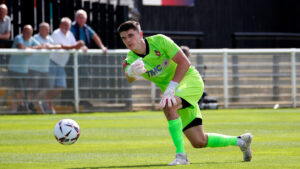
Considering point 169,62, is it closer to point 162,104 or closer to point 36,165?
point 162,104

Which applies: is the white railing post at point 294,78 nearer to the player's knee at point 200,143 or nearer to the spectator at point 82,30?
the spectator at point 82,30

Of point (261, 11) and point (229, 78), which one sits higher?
point (261, 11)

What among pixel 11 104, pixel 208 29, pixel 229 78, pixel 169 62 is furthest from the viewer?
pixel 208 29

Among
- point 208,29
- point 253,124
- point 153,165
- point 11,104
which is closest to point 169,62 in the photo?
point 153,165

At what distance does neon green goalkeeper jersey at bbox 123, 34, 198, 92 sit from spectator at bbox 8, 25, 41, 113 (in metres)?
11.0

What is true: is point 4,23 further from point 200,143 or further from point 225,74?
point 200,143

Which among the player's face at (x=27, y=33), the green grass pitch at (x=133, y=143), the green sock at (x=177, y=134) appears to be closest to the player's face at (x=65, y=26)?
the player's face at (x=27, y=33)

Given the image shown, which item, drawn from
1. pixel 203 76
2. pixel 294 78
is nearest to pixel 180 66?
pixel 203 76

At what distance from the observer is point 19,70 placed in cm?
2023

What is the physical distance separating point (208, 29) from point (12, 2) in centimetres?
1180

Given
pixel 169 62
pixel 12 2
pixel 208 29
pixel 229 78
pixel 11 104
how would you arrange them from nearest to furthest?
pixel 169 62, pixel 11 104, pixel 12 2, pixel 229 78, pixel 208 29

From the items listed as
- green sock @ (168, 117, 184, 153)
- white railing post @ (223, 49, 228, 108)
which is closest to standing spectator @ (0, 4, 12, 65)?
white railing post @ (223, 49, 228, 108)

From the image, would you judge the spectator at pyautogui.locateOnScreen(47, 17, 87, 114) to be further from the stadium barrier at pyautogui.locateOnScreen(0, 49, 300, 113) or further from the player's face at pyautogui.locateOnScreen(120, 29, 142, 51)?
the player's face at pyautogui.locateOnScreen(120, 29, 142, 51)

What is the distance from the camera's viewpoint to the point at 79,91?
2072 cm
